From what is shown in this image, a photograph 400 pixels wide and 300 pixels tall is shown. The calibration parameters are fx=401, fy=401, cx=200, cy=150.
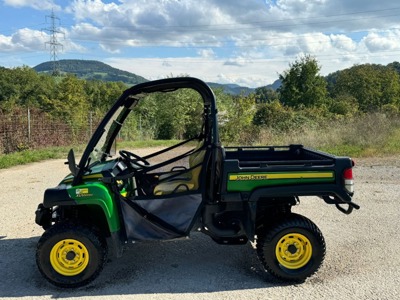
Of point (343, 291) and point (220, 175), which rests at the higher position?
point (220, 175)

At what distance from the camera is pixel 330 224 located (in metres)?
5.70

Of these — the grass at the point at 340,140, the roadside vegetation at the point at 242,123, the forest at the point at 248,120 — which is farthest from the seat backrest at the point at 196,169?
the grass at the point at 340,140

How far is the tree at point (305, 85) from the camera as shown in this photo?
3625 centimetres

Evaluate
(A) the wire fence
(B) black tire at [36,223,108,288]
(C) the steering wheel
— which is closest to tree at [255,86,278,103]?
(A) the wire fence

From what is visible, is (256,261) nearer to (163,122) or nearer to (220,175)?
(220,175)

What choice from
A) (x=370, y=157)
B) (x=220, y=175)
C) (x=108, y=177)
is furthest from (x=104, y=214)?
(x=370, y=157)

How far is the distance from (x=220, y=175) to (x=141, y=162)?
1112 mm

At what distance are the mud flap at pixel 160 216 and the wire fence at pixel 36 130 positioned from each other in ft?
39.5

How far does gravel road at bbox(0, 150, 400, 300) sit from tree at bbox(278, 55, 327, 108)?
31357 millimetres

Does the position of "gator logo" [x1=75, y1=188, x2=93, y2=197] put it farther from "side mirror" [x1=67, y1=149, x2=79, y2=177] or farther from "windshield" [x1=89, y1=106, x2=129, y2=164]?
"windshield" [x1=89, y1=106, x2=129, y2=164]

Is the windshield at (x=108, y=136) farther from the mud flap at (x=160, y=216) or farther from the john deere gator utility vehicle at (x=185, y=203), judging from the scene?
the mud flap at (x=160, y=216)

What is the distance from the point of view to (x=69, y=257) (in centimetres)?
372

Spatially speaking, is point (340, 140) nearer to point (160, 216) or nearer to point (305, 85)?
point (160, 216)

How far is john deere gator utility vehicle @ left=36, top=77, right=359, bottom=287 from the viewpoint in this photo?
3.71 meters
